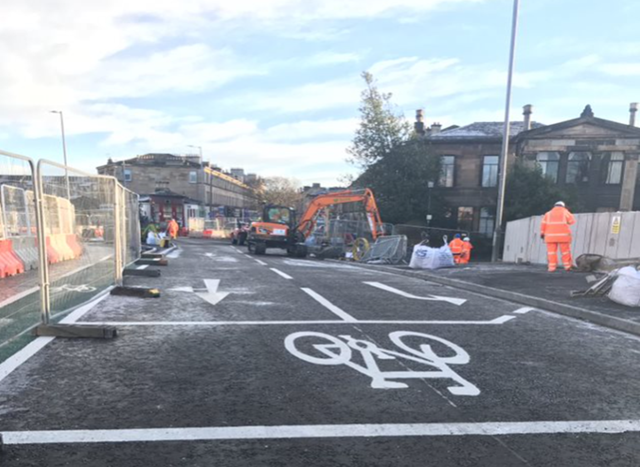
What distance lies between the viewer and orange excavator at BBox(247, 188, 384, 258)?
1969 centimetres

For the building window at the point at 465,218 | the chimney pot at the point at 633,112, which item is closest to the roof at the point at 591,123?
the chimney pot at the point at 633,112

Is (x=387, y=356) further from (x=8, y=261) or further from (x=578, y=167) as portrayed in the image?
(x=578, y=167)

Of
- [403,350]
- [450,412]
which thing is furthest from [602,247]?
[450,412]

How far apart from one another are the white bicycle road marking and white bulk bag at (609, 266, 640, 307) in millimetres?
3928

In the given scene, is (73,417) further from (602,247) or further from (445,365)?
(602,247)

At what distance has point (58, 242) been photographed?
7039mm

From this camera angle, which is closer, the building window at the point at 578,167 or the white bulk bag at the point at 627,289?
the white bulk bag at the point at 627,289

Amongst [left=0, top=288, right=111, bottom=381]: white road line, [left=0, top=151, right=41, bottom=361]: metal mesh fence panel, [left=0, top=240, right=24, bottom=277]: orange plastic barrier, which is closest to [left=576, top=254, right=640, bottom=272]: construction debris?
[left=0, top=288, right=111, bottom=381]: white road line

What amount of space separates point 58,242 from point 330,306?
479 centimetres

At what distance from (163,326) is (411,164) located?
28034 mm

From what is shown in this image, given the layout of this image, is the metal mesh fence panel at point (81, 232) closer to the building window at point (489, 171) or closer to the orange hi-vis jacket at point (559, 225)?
the orange hi-vis jacket at point (559, 225)

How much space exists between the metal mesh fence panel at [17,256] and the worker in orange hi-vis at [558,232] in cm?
1206

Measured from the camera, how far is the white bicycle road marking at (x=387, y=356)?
3.76m

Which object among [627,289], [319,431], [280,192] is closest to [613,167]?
[627,289]
